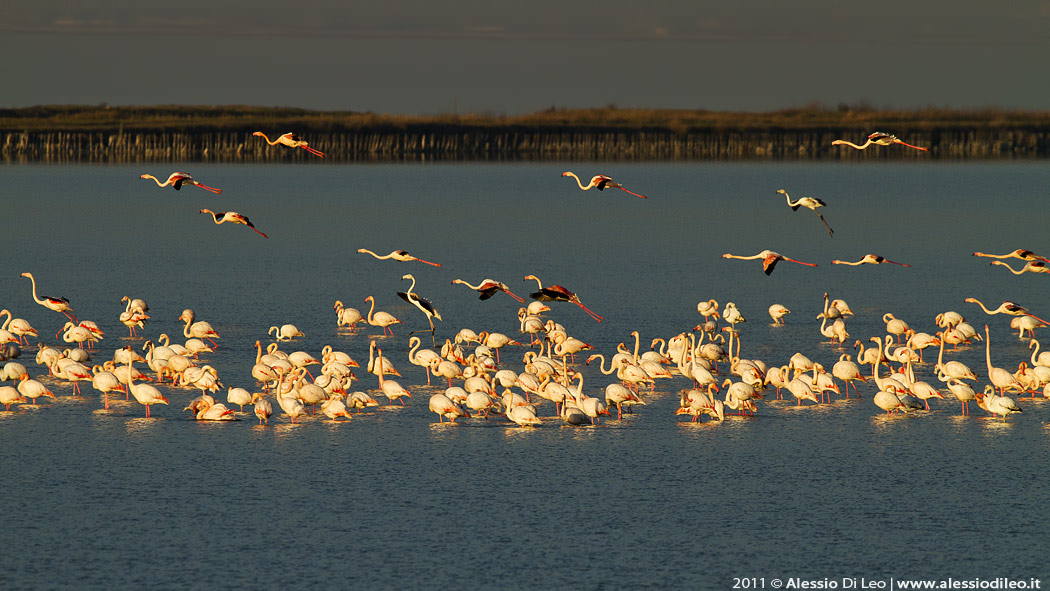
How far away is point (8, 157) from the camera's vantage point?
133250 millimetres

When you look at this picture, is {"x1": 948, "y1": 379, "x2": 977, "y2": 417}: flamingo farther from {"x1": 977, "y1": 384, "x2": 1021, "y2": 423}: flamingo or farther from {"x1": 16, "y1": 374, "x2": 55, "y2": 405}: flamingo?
{"x1": 16, "y1": 374, "x2": 55, "y2": 405}: flamingo

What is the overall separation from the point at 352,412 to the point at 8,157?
124m

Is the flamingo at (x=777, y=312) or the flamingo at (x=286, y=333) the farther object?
the flamingo at (x=777, y=312)

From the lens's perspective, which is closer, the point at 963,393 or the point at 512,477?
the point at 512,477

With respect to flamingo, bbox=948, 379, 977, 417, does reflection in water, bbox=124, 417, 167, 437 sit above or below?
below

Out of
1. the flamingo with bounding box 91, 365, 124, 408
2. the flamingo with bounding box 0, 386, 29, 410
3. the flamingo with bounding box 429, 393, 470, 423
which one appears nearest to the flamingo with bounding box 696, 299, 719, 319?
the flamingo with bounding box 429, 393, 470, 423

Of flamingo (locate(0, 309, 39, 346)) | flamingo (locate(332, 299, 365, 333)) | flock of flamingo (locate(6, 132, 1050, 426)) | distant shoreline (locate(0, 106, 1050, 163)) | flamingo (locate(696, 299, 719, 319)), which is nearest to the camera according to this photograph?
→ flock of flamingo (locate(6, 132, 1050, 426))

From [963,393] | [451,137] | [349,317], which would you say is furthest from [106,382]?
[451,137]

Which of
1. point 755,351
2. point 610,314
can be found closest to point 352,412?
point 755,351

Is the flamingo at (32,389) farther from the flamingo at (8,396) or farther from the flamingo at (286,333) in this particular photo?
the flamingo at (286,333)

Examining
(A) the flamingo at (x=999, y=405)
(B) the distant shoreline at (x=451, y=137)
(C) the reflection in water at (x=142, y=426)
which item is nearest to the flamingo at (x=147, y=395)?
(C) the reflection in water at (x=142, y=426)

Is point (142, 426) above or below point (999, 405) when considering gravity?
below

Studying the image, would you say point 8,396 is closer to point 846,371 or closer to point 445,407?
point 445,407

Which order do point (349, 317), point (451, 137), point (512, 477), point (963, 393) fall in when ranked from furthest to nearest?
1. point (451, 137)
2. point (349, 317)
3. point (963, 393)
4. point (512, 477)
